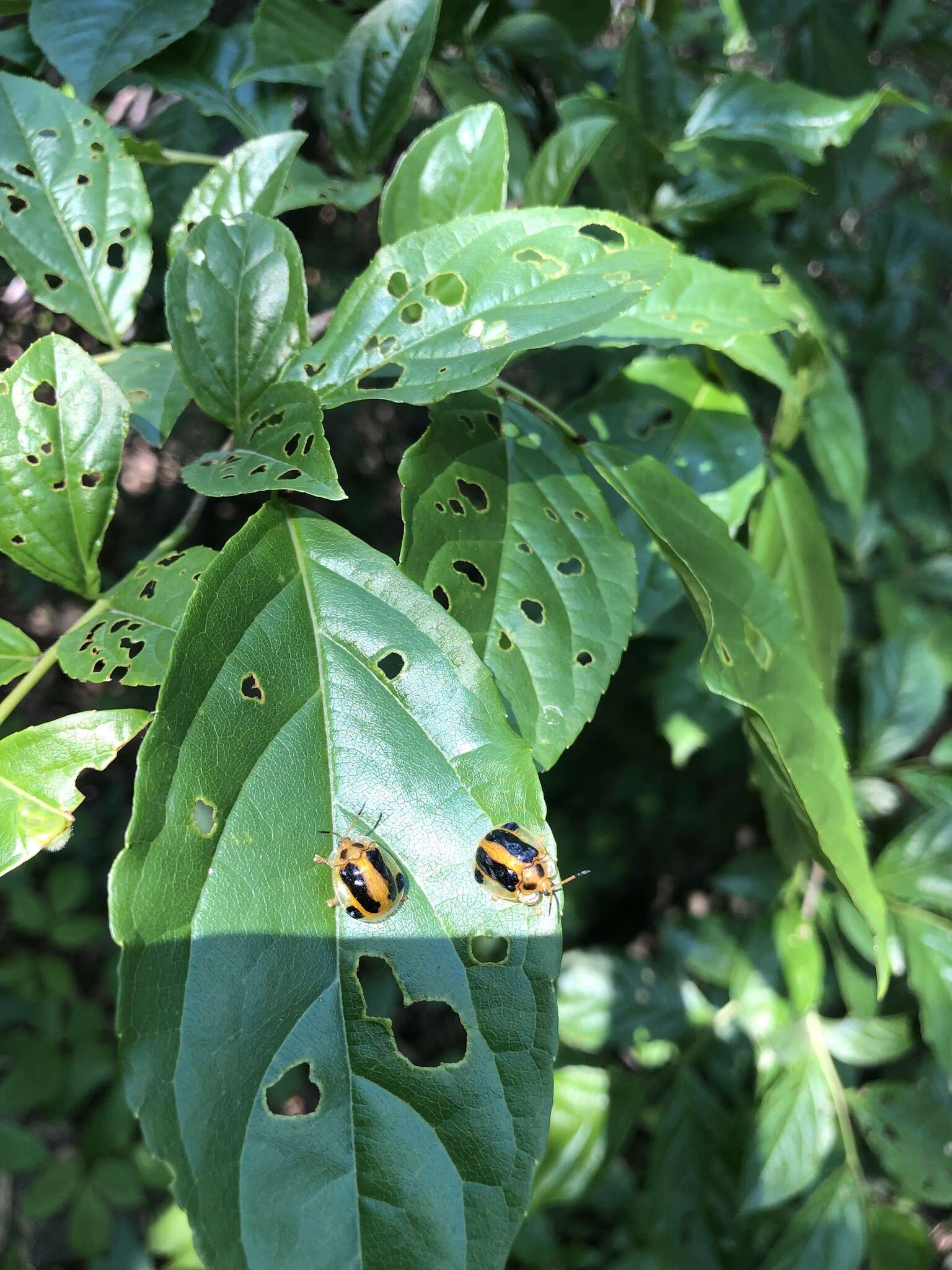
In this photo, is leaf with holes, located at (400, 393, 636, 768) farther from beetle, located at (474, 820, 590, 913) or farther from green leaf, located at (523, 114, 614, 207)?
green leaf, located at (523, 114, 614, 207)

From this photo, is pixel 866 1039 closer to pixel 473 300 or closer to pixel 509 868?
pixel 509 868

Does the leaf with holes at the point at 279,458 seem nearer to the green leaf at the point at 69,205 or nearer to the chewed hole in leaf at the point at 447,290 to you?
the chewed hole in leaf at the point at 447,290

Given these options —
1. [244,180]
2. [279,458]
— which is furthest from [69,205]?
[279,458]

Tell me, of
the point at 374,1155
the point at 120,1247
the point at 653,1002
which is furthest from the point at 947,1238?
the point at 374,1155

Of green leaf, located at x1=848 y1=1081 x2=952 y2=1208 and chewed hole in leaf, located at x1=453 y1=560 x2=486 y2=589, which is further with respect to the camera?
green leaf, located at x1=848 y1=1081 x2=952 y2=1208

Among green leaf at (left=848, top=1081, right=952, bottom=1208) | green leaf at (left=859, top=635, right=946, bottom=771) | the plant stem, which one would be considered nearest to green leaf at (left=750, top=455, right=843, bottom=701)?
the plant stem
